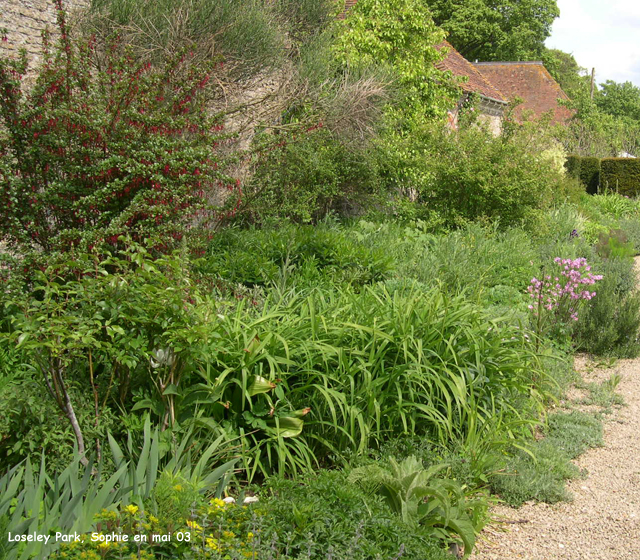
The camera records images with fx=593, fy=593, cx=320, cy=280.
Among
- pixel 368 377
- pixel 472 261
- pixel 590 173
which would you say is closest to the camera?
pixel 368 377

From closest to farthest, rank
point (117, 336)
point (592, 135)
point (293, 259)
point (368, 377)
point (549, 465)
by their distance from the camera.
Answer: point (117, 336)
point (368, 377)
point (549, 465)
point (293, 259)
point (592, 135)

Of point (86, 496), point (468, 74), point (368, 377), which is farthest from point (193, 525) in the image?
point (468, 74)

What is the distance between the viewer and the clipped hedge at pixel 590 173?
23.5 m

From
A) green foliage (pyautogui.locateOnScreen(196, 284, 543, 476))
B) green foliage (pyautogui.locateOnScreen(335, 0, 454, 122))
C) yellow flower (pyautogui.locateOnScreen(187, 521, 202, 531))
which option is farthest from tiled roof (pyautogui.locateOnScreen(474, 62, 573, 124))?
yellow flower (pyautogui.locateOnScreen(187, 521, 202, 531))

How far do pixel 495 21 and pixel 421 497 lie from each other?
3573 cm

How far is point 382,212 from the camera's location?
10570 millimetres

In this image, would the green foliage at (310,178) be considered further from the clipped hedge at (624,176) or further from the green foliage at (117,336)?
the clipped hedge at (624,176)

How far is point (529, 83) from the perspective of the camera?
1312 inches

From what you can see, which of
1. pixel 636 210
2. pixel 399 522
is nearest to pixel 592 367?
pixel 399 522

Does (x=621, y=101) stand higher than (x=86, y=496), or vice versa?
(x=621, y=101)

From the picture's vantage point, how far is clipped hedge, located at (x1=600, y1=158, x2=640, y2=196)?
2234 cm

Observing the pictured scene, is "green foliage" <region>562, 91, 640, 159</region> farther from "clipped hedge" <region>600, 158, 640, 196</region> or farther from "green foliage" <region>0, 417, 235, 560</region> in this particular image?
"green foliage" <region>0, 417, 235, 560</region>

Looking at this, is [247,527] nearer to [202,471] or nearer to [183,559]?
[183,559]

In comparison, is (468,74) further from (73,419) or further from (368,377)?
(73,419)
